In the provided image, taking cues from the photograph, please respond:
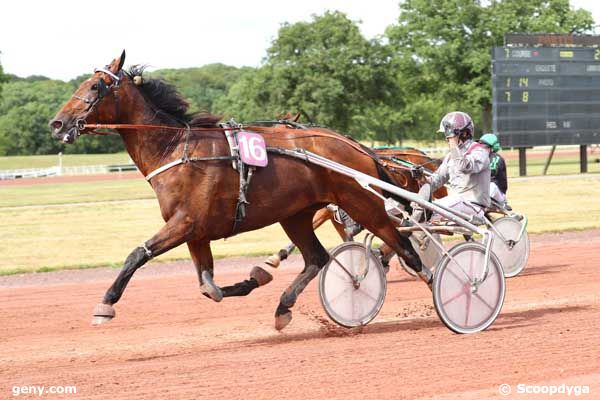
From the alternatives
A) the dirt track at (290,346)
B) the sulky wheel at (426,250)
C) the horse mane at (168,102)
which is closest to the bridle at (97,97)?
the horse mane at (168,102)

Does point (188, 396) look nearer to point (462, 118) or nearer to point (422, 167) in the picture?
point (462, 118)

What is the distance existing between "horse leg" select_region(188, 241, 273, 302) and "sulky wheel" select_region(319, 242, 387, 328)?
0.54m

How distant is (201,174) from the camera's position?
690 cm

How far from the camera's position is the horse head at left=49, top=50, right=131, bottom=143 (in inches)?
269

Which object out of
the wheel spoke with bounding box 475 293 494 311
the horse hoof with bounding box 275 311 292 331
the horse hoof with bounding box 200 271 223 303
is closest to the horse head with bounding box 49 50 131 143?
the horse hoof with bounding box 200 271 223 303

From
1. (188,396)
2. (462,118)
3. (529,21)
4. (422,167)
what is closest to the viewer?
(188,396)

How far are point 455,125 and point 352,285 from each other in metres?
1.54

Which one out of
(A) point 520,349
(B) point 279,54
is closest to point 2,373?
(A) point 520,349

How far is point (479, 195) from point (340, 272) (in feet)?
4.26

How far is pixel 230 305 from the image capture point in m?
9.33

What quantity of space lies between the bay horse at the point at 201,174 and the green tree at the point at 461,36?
36433 mm

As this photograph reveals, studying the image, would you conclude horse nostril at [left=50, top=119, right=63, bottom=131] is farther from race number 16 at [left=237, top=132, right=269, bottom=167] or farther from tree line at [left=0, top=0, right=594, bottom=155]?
tree line at [left=0, top=0, right=594, bottom=155]

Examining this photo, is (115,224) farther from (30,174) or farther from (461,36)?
(30,174)

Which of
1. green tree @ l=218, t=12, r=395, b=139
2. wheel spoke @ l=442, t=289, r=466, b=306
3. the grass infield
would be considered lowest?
the grass infield
